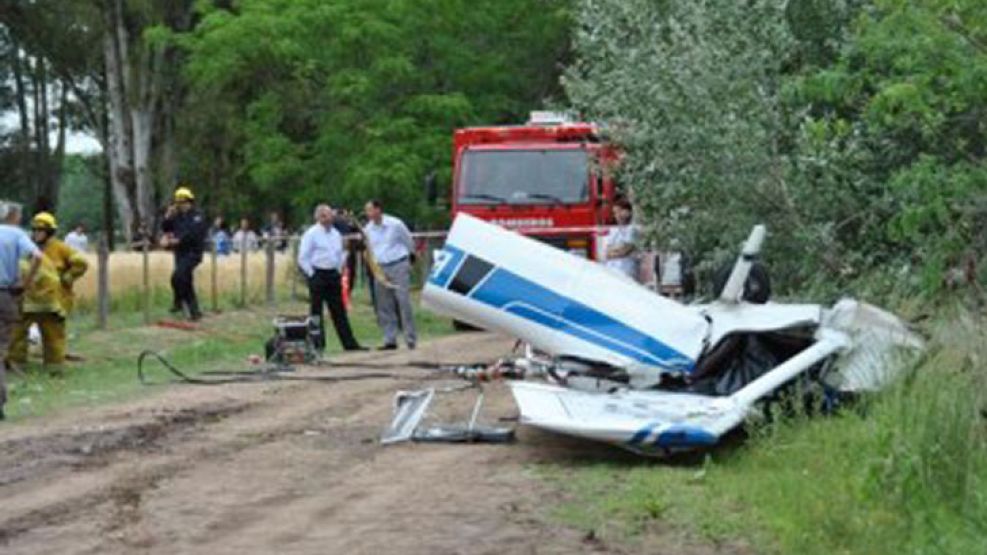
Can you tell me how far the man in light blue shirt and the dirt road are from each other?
3.03 ft

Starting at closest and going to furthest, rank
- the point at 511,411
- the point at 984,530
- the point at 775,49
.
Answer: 1. the point at 984,530
2. the point at 511,411
3. the point at 775,49

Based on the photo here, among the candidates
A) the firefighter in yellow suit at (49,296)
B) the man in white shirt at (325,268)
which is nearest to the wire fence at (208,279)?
the man in white shirt at (325,268)

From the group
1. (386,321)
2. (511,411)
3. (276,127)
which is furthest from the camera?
(276,127)

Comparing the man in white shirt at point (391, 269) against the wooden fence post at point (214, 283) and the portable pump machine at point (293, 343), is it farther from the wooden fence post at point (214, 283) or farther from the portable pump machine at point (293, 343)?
the wooden fence post at point (214, 283)

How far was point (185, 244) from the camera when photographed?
2459cm

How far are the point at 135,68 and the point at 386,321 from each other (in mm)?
27730

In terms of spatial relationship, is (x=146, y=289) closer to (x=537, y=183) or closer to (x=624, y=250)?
(x=537, y=183)

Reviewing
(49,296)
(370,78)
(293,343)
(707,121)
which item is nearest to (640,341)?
Result: (707,121)

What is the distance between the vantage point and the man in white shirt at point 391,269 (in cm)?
2180

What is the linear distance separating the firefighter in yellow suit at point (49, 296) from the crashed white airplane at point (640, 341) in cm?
608

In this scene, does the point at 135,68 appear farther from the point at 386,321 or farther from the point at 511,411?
the point at 511,411

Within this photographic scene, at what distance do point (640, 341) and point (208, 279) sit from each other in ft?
53.6

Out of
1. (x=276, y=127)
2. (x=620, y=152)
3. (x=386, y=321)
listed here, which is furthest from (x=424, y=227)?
(x=620, y=152)

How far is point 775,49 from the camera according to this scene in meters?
17.8
